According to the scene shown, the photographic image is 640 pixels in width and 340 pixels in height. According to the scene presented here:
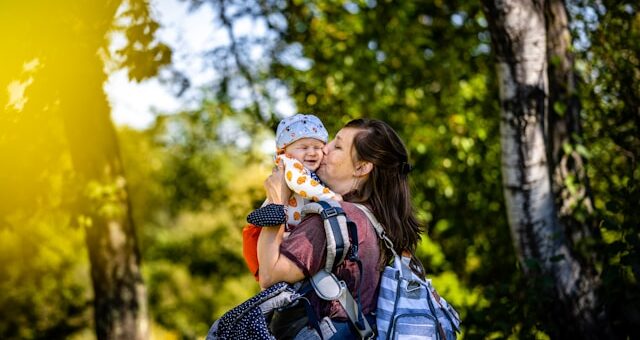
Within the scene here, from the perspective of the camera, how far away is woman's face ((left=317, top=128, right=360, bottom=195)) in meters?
3.14

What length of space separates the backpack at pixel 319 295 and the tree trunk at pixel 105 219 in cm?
402

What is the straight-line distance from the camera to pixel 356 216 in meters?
2.88

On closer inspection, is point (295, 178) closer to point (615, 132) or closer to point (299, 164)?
point (299, 164)

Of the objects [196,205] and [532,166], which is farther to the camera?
[196,205]

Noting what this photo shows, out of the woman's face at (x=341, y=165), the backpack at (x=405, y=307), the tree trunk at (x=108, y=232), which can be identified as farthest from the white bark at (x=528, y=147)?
the tree trunk at (x=108, y=232)

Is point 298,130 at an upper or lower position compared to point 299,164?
upper

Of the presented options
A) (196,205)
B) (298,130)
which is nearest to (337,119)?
(298,130)

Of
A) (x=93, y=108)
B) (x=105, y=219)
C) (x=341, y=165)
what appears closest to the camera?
(x=341, y=165)

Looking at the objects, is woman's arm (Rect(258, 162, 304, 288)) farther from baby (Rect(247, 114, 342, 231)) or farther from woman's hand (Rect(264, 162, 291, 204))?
woman's hand (Rect(264, 162, 291, 204))

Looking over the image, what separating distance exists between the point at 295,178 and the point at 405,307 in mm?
644

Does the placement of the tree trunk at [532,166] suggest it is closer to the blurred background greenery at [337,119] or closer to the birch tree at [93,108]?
the blurred background greenery at [337,119]

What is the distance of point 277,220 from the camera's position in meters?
2.75

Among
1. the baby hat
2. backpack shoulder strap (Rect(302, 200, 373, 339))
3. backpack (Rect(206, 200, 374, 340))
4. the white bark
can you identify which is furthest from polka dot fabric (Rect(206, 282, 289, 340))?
the white bark

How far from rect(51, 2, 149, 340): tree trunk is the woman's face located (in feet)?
11.8
